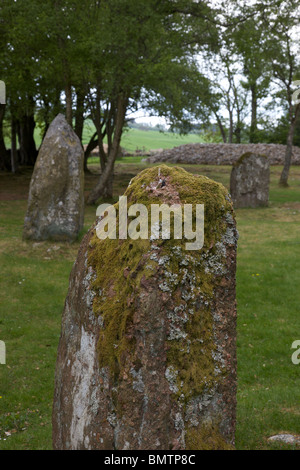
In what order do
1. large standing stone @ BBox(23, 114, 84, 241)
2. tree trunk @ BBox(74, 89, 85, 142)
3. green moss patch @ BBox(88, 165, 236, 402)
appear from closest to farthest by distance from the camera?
green moss patch @ BBox(88, 165, 236, 402)
large standing stone @ BBox(23, 114, 84, 241)
tree trunk @ BBox(74, 89, 85, 142)

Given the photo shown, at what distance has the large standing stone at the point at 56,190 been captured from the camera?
15.0 meters

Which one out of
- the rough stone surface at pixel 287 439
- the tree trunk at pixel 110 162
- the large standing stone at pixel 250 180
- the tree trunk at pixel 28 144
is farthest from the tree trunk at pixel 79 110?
the rough stone surface at pixel 287 439

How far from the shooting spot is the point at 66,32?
2242 centimetres

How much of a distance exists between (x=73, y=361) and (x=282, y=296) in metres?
8.71

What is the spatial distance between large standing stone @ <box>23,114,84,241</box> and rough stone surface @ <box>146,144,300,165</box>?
2909 centimetres

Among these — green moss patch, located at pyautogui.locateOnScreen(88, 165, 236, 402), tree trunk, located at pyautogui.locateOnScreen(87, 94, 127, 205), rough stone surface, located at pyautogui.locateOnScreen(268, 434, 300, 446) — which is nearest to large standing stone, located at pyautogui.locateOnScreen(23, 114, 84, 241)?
tree trunk, located at pyautogui.locateOnScreen(87, 94, 127, 205)

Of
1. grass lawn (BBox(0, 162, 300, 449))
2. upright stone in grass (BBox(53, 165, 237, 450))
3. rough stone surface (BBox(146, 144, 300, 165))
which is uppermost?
rough stone surface (BBox(146, 144, 300, 165))

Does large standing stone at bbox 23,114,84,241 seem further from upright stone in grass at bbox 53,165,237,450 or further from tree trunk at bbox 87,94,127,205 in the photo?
upright stone in grass at bbox 53,165,237,450

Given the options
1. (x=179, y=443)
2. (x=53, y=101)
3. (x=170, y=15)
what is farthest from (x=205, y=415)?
(x=53, y=101)

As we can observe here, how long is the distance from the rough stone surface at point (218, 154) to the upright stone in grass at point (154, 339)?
3932cm

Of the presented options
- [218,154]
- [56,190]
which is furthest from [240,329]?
[218,154]

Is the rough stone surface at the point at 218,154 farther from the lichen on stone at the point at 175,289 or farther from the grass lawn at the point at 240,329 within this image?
the lichen on stone at the point at 175,289

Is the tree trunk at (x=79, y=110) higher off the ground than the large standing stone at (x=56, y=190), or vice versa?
the tree trunk at (x=79, y=110)

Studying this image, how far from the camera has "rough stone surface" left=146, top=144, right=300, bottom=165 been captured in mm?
43284
